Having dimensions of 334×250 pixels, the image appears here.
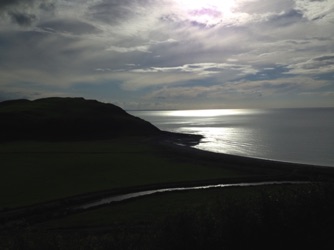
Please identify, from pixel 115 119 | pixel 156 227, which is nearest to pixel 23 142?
pixel 115 119

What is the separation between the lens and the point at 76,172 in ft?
220

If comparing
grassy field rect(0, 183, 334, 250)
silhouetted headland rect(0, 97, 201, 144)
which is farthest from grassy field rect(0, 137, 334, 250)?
silhouetted headland rect(0, 97, 201, 144)

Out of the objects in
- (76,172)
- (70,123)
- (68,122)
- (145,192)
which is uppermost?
(68,122)

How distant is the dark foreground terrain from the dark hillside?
0.78 meters

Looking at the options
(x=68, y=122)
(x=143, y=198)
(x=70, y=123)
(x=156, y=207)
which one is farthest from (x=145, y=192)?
(x=68, y=122)

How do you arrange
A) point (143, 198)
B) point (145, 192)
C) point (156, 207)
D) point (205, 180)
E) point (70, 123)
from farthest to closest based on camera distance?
point (70, 123) < point (205, 180) < point (145, 192) < point (143, 198) < point (156, 207)

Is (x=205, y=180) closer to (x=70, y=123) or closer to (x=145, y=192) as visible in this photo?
(x=145, y=192)

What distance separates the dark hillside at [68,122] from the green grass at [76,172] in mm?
28619

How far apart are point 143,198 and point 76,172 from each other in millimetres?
24566

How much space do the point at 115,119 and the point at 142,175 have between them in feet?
322

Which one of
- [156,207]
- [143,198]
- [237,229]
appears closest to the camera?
[237,229]

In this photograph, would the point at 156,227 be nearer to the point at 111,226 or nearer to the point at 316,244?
the point at 316,244

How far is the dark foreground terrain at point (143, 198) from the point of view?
778 inches

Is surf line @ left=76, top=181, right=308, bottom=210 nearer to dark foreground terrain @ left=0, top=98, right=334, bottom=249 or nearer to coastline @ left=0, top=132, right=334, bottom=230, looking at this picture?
coastline @ left=0, top=132, right=334, bottom=230
